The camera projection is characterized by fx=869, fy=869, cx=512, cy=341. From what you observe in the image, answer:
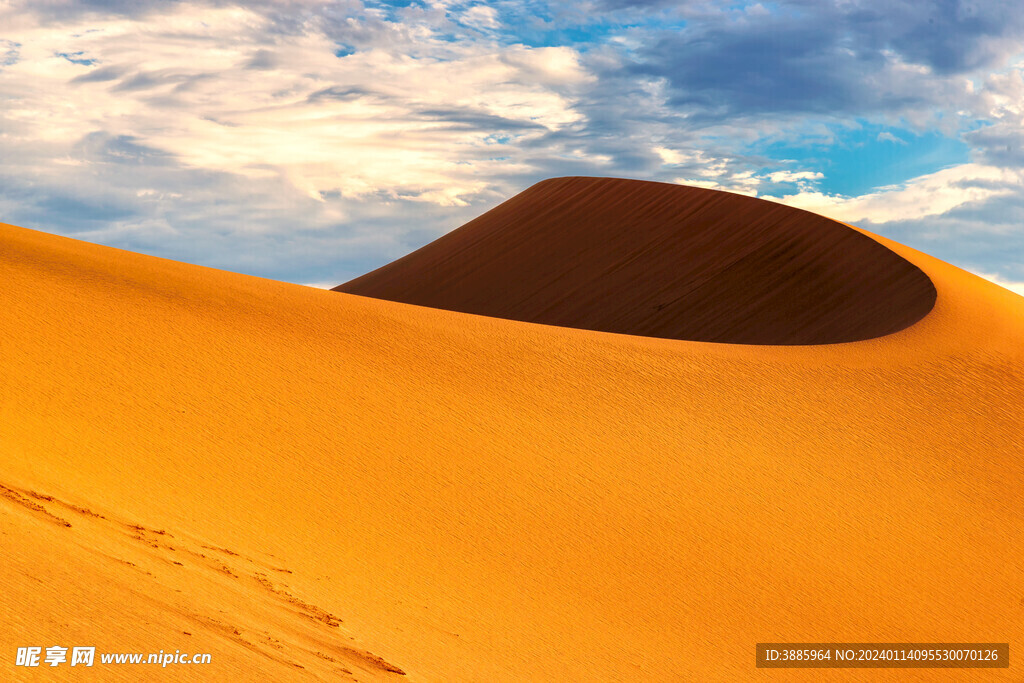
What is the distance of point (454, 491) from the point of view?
25.7 ft

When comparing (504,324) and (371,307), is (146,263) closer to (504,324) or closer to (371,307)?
(371,307)

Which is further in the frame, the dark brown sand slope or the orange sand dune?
the dark brown sand slope

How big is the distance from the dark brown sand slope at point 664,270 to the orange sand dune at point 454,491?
592cm

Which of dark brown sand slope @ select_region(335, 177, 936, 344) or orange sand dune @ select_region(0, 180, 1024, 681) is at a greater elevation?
dark brown sand slope @ select_region(335, 177, 936, 344)

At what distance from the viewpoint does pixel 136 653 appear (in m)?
4.21

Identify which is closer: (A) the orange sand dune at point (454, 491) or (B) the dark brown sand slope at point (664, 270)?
(A) the orange sand dune at point (454, 491)

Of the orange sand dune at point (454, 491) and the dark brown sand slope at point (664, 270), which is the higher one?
the dark brown sand slope at point (664, 270)

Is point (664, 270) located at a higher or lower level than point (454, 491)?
higher

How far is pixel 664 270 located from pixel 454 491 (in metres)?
17.9

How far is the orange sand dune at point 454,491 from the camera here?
17.7 feet

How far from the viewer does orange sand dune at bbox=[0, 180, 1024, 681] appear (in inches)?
213

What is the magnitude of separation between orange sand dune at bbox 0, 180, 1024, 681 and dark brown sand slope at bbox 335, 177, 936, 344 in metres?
A: 5.92

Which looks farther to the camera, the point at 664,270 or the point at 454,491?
the point at 664,270

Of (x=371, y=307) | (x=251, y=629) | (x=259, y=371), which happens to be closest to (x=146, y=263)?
(x=371, y=307)
